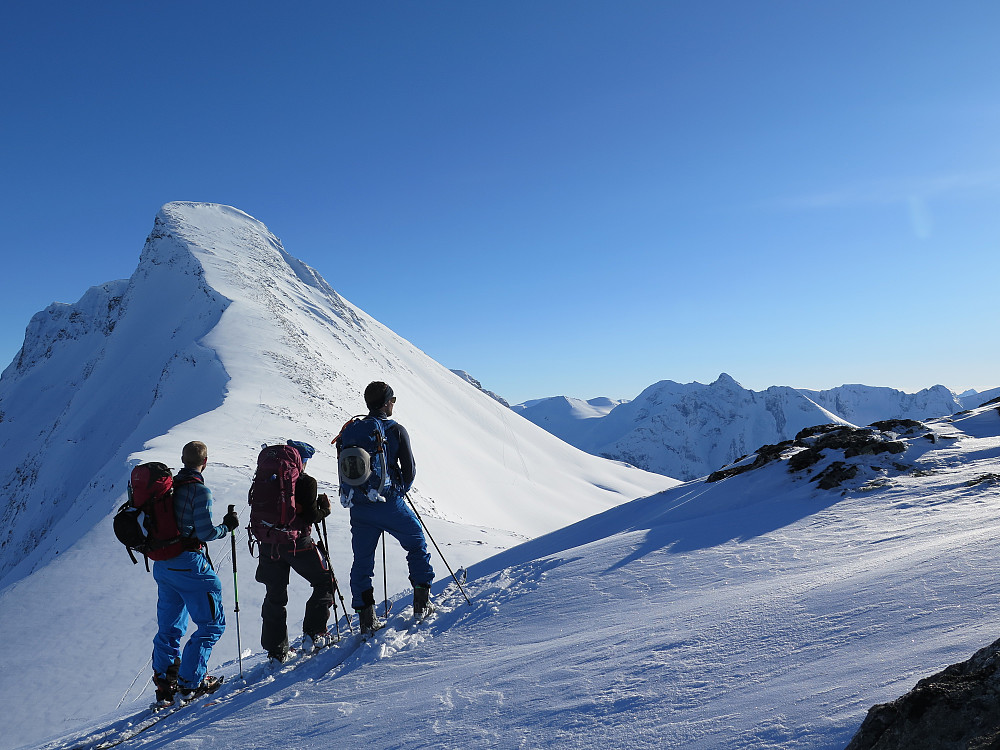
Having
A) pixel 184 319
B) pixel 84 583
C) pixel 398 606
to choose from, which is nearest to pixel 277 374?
pixel 184 319

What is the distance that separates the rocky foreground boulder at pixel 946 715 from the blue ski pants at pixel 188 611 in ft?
17.9

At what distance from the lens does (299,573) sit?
5.86 m

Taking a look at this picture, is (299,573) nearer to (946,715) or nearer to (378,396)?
(378,396)

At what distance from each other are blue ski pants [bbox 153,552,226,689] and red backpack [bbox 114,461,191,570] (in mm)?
162

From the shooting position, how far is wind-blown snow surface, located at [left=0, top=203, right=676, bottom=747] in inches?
477

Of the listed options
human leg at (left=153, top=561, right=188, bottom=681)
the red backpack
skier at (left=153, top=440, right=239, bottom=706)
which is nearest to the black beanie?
skier at (left=153, top=440, right=239, bottom=706)

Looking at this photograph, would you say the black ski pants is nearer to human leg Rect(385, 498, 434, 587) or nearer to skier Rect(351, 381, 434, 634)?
skier Rect(351, 381, 434, 634)

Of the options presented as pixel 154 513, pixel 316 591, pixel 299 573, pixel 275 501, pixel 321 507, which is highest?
pixel 154 513

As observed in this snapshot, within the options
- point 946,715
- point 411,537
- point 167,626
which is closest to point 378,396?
point 411,537

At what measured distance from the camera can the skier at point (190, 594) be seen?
17.8 feet

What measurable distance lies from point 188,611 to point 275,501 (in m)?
1.42

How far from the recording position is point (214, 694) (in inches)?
216

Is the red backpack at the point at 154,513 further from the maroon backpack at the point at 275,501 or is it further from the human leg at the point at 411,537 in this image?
the human leg at the point at 411,537

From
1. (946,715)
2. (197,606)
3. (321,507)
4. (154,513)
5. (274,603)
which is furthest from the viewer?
(321,507)
